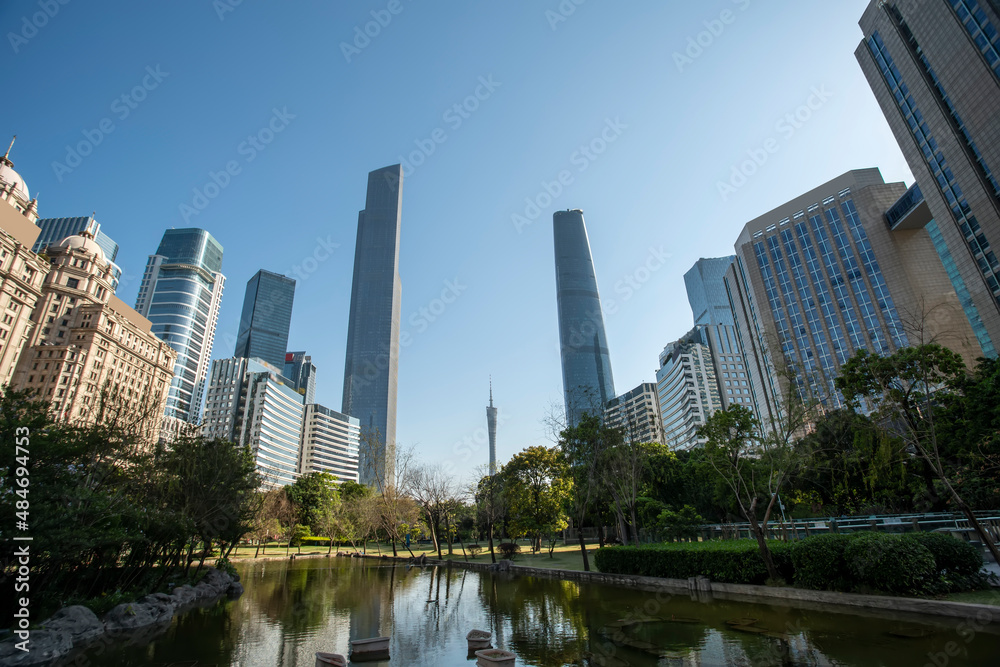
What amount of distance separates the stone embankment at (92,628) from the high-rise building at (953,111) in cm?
5593

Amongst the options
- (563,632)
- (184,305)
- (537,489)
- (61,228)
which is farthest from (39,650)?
(61,228)

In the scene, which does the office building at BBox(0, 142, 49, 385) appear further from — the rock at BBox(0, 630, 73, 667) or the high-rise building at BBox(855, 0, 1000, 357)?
the high-rise building at BBox(855, 0, 1000, 357)

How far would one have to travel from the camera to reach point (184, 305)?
135 meters

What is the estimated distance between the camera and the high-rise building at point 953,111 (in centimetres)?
3594

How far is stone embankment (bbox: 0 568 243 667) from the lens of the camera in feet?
33.6

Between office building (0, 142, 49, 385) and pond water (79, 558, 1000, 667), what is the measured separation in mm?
66177

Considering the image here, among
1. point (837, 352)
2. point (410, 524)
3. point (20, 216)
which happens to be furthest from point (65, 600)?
point (837, 352)

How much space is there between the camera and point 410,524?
5075 centimetres

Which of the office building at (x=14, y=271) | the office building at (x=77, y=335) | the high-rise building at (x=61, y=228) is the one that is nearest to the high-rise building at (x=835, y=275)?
the office building at (x=14, y=271)

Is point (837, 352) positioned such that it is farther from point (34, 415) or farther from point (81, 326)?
point (81, 326)

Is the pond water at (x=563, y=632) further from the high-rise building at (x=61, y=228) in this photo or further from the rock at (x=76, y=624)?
the high-rise building at (x=61, y=228)

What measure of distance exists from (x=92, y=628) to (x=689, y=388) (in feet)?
439

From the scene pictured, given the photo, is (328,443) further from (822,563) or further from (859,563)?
(859,563)

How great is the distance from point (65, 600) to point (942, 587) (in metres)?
24.1
